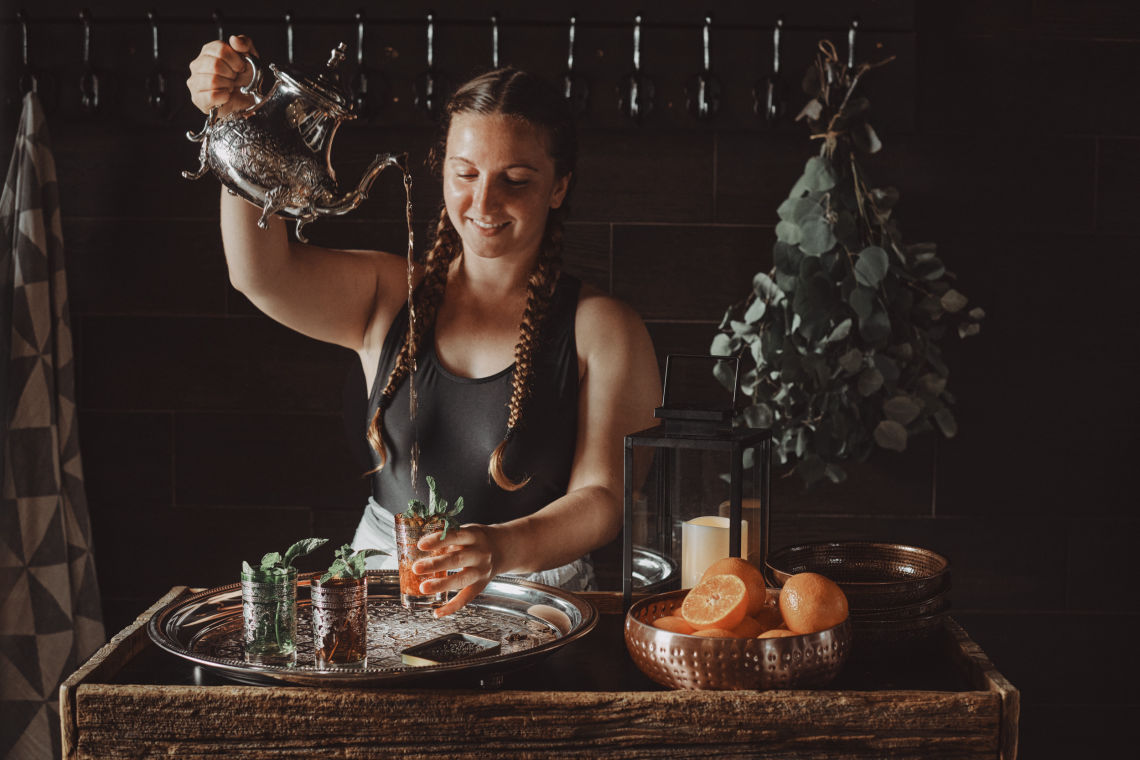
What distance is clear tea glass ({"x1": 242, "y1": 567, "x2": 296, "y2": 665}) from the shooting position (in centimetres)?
110

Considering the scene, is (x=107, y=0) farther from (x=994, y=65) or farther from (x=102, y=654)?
(x=994, y=65)

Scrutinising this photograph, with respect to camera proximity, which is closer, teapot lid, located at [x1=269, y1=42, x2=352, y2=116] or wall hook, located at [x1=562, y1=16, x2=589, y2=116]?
teapot lid, located at [x1=269, y1=42, x2=352, y2=116]

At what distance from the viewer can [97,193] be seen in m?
2.33

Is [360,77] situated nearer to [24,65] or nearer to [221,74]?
[24,65]

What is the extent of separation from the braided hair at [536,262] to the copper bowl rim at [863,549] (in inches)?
24.0

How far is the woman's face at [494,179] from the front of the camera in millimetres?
1693

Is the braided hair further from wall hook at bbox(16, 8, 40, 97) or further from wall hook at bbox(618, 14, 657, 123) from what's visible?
wall hook at bbox(16, 8, 40, 97)

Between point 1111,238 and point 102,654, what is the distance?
2.13 metres

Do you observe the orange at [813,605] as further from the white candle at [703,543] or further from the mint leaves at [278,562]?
the mint leaves at [278,562]

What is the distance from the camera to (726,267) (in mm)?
2361

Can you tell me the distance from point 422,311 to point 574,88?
26.4 inches

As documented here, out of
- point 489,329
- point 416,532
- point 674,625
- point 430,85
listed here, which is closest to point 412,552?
point 416,532

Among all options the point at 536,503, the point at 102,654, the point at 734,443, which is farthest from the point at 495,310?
the point at 102,654

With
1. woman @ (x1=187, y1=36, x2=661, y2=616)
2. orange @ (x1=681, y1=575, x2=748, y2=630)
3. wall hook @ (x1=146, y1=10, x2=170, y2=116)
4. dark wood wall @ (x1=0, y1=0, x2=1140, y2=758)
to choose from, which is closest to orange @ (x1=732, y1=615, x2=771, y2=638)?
orange @ (x1=681, y1=575, x2=748, y2=630)
